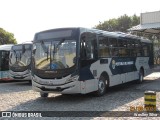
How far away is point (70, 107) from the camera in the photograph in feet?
35.7

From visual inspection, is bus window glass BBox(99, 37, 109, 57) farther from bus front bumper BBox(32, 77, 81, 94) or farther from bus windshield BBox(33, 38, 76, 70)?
bus front bumper BBox(32, 77, 81, 94)

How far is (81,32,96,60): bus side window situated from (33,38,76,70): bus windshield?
17.0 inches

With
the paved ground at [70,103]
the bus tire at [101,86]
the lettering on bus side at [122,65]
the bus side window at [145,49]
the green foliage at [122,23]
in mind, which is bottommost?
the paved ground at [70,103]

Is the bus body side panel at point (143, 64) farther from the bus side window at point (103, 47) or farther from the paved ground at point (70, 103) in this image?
the paved ground at point (70, 103)

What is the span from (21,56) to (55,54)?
848 cm

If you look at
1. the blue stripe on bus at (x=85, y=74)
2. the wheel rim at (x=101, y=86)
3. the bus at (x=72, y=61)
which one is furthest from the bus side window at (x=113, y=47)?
the blue stripe on bus at (x=85, y=74)

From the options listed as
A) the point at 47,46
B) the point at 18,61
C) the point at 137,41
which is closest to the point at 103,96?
the point at 47,46

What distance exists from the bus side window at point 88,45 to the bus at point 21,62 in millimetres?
7583

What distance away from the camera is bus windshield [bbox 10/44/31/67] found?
19766mm

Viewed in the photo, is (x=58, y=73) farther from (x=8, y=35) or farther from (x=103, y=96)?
(x=8, y=35)

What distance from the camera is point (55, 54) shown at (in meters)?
12.0

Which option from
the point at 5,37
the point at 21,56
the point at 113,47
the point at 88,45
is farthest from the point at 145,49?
the point at 5,37

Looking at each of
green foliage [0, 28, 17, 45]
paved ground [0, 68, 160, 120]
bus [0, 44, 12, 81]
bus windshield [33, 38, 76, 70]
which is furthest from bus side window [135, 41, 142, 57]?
green foliage [0, 28, 17, 45]

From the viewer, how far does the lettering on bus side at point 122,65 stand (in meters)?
14.7
